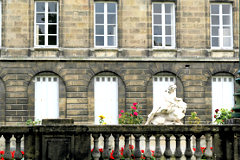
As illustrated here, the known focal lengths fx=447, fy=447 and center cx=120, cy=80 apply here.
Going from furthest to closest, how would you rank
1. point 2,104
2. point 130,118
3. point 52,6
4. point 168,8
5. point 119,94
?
1. point 168,8
2. point 52,6
3. point 119,94
4. point 2,104
5. point 130,118

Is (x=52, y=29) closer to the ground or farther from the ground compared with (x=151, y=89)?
farther from the ground

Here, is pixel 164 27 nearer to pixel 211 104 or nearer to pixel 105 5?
pixel 105 5

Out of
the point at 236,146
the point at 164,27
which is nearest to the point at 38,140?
the point at 236,146


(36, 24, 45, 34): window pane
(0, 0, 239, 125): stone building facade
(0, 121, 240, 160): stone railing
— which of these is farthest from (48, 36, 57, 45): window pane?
(0, 121, 240, 160): stone railing

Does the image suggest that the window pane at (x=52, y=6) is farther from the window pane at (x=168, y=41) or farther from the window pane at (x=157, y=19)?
the window pane at (x=168, y=41)

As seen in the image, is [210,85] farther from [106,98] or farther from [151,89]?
[106,98]

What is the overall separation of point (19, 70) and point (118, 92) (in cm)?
512

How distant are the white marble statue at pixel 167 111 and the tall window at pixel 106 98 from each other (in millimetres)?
8068

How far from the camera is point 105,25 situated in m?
23.2

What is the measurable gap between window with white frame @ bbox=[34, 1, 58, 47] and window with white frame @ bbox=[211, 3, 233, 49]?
27.3 feet

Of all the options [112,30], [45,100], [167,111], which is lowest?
[167,111]

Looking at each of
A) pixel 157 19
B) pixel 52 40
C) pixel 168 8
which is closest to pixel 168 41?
pixel 157 19

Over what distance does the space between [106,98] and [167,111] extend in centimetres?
858

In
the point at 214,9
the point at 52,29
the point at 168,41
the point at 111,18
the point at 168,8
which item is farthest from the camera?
the point at 214,9
